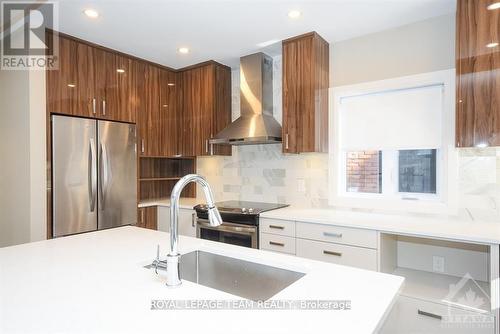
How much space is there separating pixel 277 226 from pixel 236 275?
3.89 ft

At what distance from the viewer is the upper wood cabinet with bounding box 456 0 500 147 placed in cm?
190

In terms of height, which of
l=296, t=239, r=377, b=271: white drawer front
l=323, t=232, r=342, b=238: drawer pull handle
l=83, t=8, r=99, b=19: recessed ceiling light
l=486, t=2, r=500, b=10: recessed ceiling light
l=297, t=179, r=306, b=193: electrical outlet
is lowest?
l=296, t=239, r=377, b=271: white drawer front

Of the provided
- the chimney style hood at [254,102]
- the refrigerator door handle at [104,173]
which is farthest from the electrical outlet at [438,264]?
the refrigerator door handle at [104,173]

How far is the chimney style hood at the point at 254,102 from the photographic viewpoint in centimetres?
300

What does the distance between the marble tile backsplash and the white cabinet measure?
605 millimetres

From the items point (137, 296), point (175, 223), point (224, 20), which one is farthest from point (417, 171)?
point (137, 296)

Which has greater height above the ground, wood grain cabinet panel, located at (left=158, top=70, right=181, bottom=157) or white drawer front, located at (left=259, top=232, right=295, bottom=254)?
wood grain cabinet panel, located at (left=158, top=70, right=181, bottom=157)

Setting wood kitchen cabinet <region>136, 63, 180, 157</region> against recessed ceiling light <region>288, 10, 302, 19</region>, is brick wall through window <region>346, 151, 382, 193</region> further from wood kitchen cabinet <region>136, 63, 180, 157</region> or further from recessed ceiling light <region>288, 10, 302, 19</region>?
wood kitchen cabinet <region>136, 63, 180, 157</region>

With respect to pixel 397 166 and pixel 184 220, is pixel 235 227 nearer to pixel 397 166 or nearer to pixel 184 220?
pixel 184 220

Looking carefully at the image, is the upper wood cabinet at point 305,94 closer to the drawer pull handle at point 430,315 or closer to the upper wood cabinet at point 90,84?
the drawer pull handle at point 430,315

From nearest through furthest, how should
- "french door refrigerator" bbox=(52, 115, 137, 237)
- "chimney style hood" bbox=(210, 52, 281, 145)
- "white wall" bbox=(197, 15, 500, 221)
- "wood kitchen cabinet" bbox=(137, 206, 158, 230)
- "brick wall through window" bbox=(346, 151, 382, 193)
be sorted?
"white wall" bbox=(197, 15, 500, 221) → "french door refrigerator" bbox=(52, 115, 137, 237) → "brick wall through window" bbox=(346, 151, 382, 193) → "chimney style hood" bbox=(210, 52, 281, 145) → "wood kitchen cabinet" bbox=(137, 206, 158, 230)

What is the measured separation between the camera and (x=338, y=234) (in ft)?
7.29

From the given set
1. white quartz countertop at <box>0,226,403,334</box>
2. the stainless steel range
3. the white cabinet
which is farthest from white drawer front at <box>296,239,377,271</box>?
the white cabinet

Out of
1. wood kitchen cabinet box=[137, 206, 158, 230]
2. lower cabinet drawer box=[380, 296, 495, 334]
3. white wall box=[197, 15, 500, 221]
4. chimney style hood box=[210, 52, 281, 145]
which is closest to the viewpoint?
lower cabinet drawer box=[380, 296, 495, 334]
